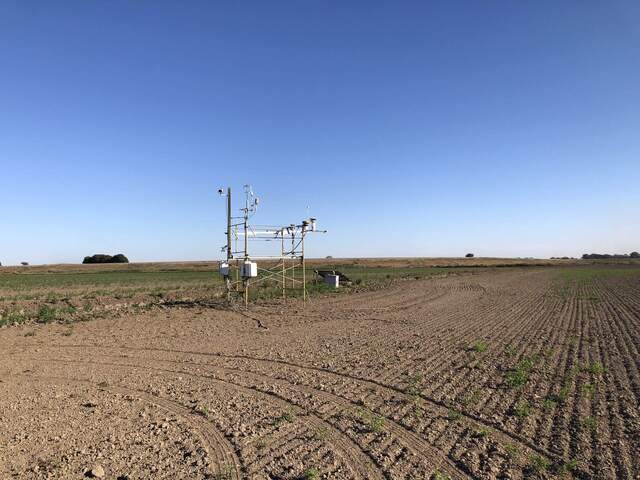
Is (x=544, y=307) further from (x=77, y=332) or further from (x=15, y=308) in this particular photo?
(x=15, y=308)

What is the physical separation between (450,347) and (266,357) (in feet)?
16.0

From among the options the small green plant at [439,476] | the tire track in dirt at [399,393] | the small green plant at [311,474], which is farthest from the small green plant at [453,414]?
the small green plant at [311,474]

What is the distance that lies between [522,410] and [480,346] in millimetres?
5228

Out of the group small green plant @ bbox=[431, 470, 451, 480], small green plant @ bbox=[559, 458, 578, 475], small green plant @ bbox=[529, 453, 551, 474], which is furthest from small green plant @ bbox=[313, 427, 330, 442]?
small green plant @ bbox=[559, 458, 578, 475]

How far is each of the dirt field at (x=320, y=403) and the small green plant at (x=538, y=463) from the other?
2 cm

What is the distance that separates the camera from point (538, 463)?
5.70m

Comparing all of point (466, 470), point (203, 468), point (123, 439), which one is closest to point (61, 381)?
point (123, 439)

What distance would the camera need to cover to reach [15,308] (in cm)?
2092

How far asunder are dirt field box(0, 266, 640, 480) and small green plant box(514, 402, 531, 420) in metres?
0.02

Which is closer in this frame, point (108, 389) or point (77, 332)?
point (108, 389)

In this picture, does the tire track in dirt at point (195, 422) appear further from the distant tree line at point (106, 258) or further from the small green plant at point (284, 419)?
the distant tree line at point (106, 258)

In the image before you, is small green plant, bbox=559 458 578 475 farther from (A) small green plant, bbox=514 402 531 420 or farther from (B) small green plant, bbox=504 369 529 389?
(B) small green plant, bbox=504 369 529 389

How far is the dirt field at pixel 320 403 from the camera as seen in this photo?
18.8 feet

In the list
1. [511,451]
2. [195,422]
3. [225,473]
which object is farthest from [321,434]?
[511,451]
